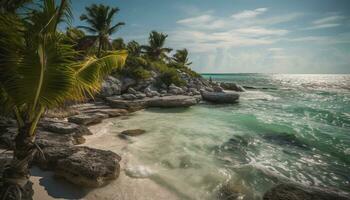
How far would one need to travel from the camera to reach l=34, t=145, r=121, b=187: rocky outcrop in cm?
513

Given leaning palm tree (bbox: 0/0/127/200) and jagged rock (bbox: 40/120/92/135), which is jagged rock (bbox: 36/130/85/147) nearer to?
jagged rock (bbox: 40/120/92/135)

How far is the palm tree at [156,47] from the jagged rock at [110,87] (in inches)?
688

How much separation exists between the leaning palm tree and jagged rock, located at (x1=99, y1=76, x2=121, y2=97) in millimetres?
16174

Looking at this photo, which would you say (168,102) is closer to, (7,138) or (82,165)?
(7,138)

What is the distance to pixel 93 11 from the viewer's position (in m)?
26.6

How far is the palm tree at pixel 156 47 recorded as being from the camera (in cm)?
3728

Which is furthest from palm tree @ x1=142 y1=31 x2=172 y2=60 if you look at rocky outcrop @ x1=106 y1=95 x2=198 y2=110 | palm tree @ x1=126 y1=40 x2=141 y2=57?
Result: rocky outcrop @ x1=106 y1=95 x2=198 y2=110

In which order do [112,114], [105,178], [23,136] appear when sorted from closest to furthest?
[23,136], [105,178], [112,114]

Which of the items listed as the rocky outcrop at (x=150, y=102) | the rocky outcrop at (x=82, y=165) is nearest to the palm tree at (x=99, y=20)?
the rocky outcrop at (x=150, y=102)

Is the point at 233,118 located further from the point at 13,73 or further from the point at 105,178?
the point at 13,73

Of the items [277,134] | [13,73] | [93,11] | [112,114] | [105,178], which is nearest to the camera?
[13,73]

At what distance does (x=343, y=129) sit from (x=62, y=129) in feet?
51.8

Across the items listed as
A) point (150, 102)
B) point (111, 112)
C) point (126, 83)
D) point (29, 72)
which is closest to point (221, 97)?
point (150, 102)

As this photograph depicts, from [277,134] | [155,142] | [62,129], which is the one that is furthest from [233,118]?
[62,129]
